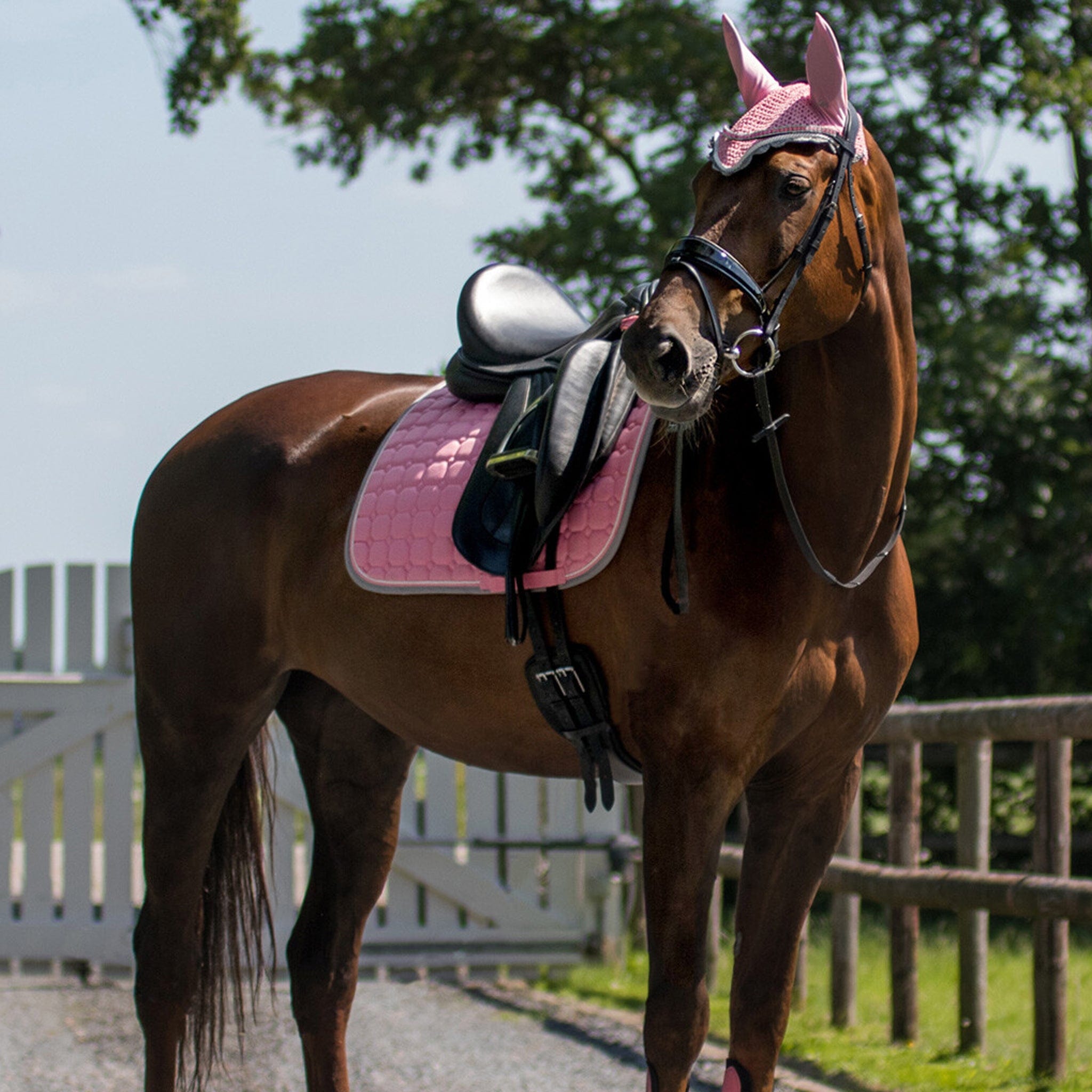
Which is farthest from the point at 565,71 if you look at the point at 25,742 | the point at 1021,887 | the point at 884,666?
the point at 884,666

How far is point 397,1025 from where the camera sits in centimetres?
521

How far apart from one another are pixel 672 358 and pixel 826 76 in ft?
2.12

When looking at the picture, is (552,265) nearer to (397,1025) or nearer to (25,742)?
(25,742)

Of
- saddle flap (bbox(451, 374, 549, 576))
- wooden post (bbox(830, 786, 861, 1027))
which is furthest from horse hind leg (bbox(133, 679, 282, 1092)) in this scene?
wooden post (bbox(830, 786, 861, 1027))

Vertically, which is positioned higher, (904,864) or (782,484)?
(782,484)

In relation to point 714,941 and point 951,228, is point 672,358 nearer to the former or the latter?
point 714,941

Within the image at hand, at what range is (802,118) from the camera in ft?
7.93

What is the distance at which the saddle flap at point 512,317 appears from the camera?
128 inches

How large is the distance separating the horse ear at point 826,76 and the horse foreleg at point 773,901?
130cm

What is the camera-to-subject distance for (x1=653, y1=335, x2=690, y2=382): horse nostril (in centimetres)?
215

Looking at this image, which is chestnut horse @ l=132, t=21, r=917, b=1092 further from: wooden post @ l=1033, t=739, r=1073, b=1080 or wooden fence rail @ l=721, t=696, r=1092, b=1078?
wooden post @ l=1033, t=739, r=1073, b=1080

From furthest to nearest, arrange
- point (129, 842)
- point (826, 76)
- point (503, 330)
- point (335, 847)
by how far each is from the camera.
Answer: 1. point (129, 842)
2. point (335, 847)
3. point (503, 330)
4. point (826, 76)

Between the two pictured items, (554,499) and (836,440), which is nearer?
(836,440)

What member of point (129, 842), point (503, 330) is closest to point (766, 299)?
point (503, 330)
